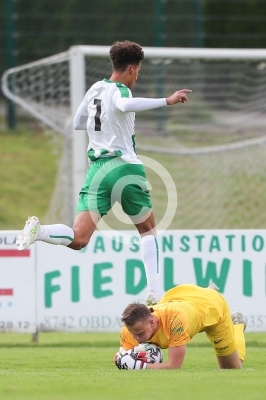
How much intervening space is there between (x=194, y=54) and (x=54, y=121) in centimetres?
284

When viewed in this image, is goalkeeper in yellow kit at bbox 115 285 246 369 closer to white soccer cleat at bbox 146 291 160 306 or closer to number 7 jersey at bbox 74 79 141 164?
white soccer cleat at bbox 146 291 160 306

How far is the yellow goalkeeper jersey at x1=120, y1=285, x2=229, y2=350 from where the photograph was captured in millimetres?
7473

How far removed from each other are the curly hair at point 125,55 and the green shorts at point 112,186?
0.85m

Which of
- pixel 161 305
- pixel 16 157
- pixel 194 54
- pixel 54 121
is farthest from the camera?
pixel 16 157

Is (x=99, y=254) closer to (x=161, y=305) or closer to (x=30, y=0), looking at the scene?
(x=161, y=305)

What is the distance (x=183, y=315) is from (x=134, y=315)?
0.51 meters

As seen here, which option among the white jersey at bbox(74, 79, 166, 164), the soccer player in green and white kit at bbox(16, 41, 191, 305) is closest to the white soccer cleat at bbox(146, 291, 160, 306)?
the soccer player in green and white kit at bbox(16, 41, 191, 305)

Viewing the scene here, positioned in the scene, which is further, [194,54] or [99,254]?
[194,54]

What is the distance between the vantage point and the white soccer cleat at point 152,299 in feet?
28.1

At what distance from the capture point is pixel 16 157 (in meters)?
25.4

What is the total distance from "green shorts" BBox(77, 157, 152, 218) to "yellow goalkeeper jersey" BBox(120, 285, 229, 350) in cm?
95

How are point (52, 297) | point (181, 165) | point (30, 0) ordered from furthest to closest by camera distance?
point (30, 0)
point (181, 165)
point (52, 297)

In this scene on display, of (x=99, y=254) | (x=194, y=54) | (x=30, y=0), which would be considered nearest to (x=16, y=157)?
(x=30, y=0)

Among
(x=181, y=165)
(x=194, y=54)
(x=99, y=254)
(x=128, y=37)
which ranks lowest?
(x=99, y=254)
